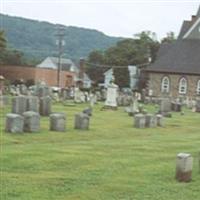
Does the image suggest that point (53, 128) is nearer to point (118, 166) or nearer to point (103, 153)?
point (103, 153)

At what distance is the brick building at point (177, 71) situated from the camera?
2736 inches

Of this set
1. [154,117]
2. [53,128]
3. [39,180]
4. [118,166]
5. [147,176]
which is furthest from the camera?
[154,117]

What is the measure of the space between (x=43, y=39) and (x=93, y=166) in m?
147

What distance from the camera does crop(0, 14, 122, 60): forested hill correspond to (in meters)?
156

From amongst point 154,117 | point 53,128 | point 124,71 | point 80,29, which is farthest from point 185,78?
point 80,29

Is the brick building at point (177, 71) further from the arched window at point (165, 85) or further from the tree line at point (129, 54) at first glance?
the tree line at point (129, 54)

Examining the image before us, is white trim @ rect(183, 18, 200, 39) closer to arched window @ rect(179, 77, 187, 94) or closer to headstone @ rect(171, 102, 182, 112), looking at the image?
arched window @ rect(179, 77, 187, 94)

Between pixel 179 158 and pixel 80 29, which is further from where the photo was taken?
pixel 80 29

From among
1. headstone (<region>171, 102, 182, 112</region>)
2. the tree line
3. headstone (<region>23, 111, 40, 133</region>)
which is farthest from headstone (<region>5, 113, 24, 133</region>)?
the tree line

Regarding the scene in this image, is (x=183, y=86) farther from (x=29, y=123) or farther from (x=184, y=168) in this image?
(x=184, y=168)

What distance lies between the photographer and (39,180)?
13.2m

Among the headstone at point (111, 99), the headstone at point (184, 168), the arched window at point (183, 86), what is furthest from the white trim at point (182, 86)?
the headstone at point (184, 168)

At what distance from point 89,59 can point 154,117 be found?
80.6 meters

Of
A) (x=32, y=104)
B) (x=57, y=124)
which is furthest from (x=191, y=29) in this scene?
(x=57, y=124)
